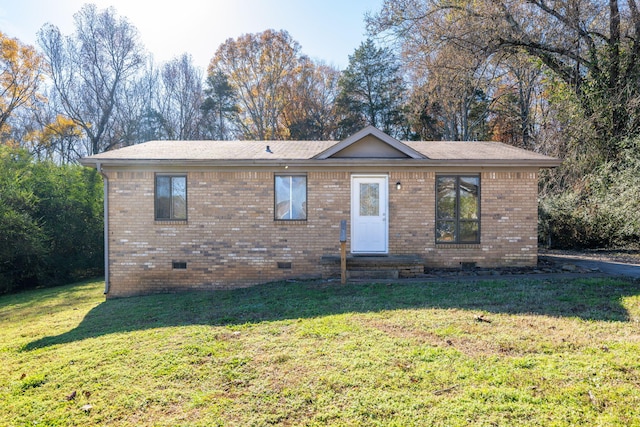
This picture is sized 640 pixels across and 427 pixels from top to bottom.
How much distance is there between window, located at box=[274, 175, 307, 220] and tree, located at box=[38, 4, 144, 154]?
1980cm

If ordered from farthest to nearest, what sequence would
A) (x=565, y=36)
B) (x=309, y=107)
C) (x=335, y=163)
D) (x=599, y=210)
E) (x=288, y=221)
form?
1. (x=309, y=107)
2. (x=565, y=36)
3. (x=599, y=210)
4. (x=288, y=221)
5. (x=335, y=163)

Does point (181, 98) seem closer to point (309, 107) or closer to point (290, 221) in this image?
point (309, 107)

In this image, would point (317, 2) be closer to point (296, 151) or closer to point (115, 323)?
point (296, 151)

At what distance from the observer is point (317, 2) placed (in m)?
14.4

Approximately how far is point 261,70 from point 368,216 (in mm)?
21286

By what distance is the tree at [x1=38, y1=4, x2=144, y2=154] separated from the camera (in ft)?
73.6

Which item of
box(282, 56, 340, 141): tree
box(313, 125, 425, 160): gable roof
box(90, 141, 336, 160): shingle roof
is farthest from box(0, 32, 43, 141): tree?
box(313, 125, 425, 160): gable roof

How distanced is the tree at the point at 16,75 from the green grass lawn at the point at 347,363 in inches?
811

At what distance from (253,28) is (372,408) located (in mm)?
27936

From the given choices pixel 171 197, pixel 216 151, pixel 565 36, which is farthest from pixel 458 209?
pixel 565 36

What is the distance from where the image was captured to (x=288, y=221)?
9031mm

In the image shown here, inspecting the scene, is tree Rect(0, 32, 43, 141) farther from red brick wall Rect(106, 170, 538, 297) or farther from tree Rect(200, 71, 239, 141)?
red brick wall Rect(106, 170, 538, 297)

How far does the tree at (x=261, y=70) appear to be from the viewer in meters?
26.5

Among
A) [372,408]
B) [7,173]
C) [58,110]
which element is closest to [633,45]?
[372,408]
